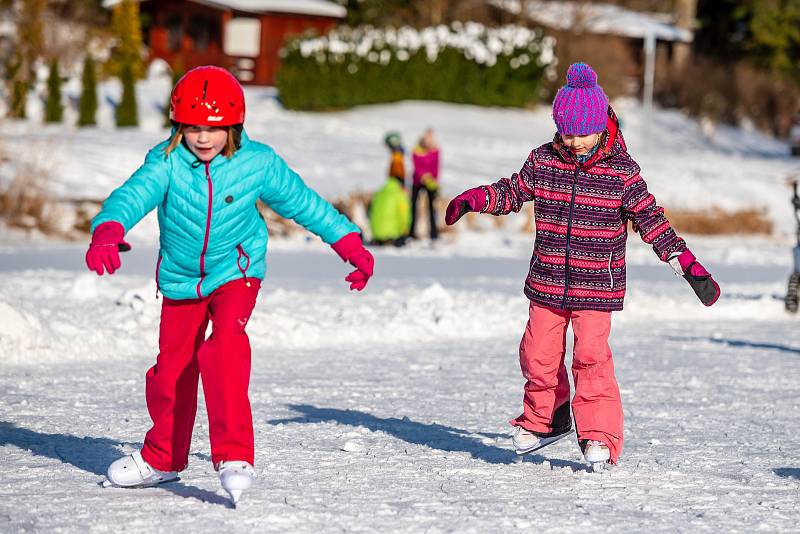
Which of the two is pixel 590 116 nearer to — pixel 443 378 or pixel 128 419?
pixel 128 419

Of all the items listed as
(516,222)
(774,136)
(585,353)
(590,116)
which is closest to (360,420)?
(585,353)

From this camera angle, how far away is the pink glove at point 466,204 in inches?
232

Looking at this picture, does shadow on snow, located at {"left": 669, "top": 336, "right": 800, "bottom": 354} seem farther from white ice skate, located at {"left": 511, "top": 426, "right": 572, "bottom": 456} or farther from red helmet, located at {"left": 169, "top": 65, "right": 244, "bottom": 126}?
red helmet, located at {"left": 169, "top": 65, "right": 244, "bottom": 126}

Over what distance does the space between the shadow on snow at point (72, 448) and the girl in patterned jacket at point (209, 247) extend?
1.34ft

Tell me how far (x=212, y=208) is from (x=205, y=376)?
0.59m

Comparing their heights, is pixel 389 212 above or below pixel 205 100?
below

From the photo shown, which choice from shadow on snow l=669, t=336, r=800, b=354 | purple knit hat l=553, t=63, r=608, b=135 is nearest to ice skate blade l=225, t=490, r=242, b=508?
purple knit hat l=553, t=63, r=608, b=135

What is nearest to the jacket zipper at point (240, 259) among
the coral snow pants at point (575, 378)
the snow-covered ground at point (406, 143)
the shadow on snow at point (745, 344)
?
the coral snow pants at point (575, 378)

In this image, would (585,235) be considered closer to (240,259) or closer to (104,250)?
(240,259)

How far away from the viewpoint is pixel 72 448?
252 inches

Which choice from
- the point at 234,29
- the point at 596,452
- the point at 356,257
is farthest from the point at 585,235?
the point at 234,29

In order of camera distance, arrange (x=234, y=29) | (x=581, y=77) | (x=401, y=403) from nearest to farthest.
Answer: (x=581, y=77), (x=401, y=403), (x=234, y=29)

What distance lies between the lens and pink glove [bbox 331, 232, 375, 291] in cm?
534

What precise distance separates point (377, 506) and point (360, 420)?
2095 millimetres
